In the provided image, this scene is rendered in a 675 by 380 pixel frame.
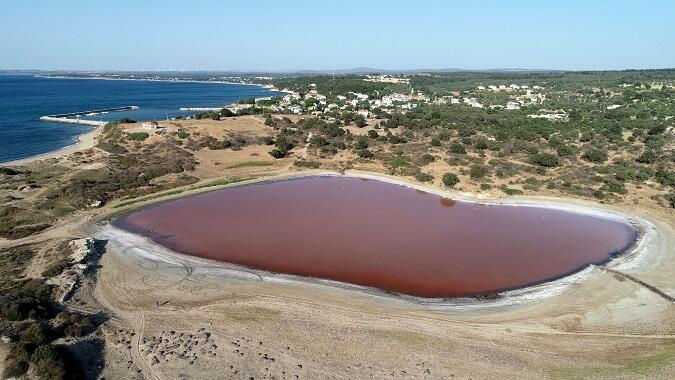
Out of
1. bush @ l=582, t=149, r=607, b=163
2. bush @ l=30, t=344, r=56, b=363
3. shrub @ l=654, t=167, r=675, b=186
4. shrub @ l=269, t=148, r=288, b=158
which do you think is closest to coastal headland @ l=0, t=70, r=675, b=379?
shrub @ l=654, t=167, r=675, b=186

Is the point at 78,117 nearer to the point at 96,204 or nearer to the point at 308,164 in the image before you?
the point at 308,164

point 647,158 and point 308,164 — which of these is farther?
point 308,164

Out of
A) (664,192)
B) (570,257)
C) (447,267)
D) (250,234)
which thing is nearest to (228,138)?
(250,234)

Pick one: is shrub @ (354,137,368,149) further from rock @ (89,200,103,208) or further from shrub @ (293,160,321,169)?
rock @ (89,200,103,208)

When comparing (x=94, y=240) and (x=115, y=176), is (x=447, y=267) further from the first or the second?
(x=115, y=176)

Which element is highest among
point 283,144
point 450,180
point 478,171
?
point 283,144

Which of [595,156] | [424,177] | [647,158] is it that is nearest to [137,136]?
[424,177]

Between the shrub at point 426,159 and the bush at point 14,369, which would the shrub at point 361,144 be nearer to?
the shrub at point 426,159

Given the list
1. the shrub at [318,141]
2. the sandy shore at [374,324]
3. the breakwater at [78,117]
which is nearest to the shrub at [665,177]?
the sandy shore at [374,324]
